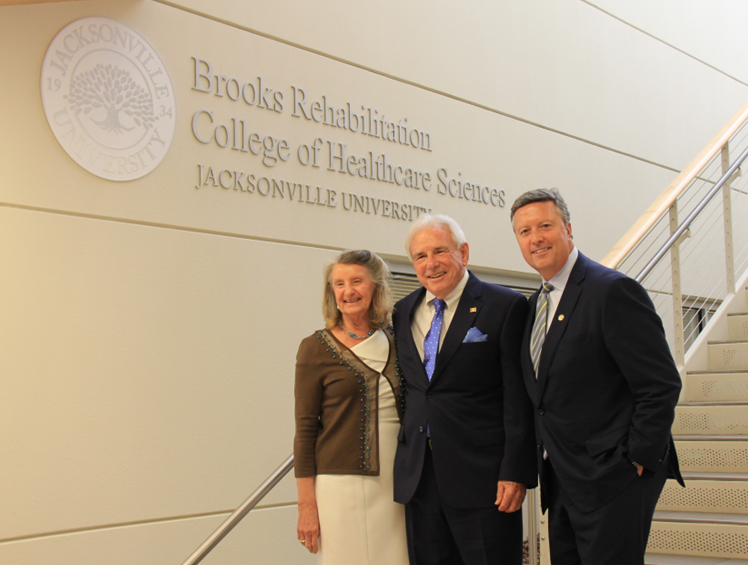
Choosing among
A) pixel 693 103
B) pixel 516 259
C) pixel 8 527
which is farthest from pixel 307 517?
pixel 693 103

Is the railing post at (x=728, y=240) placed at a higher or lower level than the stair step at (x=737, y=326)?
higher

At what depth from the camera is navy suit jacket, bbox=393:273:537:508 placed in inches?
88.0

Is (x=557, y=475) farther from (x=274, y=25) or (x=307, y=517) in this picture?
(x=274, y=25)

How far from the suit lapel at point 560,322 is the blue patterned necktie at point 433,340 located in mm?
359

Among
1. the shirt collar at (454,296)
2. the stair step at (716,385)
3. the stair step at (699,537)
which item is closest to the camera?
the shirt collar at (454,296)

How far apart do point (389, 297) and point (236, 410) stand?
1.90 meters

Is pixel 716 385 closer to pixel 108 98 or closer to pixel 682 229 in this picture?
pixel 682 229

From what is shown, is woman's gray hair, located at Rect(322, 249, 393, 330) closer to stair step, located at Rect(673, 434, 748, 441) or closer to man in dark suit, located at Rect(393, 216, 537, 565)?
man in dark suit, located at Rect(393, 216, 537, 565)

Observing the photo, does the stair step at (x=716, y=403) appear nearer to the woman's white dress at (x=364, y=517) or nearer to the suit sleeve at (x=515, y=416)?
the suit sleeve at (x=515, y=416)

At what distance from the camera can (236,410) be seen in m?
4.11

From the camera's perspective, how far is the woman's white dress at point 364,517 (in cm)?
232

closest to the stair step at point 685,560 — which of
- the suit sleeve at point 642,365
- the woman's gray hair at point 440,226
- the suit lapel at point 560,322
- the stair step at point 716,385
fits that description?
the stair step at point 716,385

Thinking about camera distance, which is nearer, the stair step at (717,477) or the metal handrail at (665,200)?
the stair step at (717,477)

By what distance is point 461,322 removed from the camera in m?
2.36
